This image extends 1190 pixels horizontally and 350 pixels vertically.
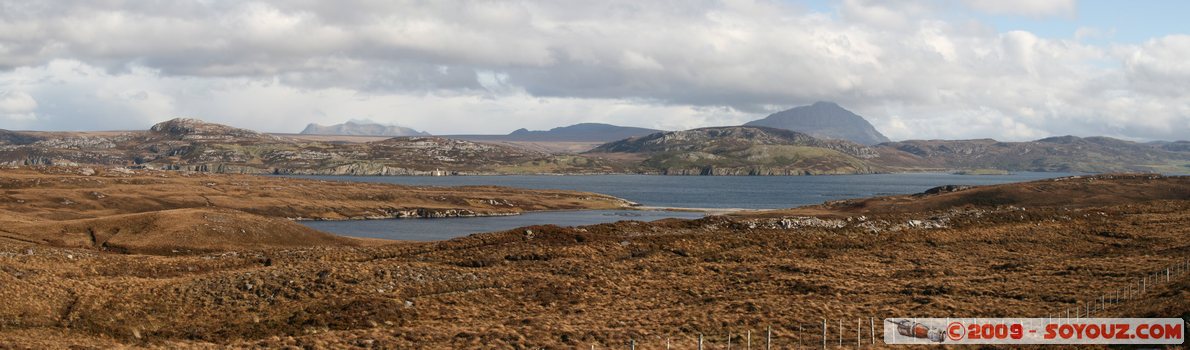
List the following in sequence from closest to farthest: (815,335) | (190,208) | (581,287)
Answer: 1. (815,335)
2. (581,287)
3. (190,208)

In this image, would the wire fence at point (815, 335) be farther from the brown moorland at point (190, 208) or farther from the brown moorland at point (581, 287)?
the brown moorland at point (190, 208)

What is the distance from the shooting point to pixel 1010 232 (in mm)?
53938

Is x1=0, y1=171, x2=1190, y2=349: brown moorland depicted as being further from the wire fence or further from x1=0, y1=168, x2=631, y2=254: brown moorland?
x1=0, y1=168, x2=631, y2=254: brown moorland

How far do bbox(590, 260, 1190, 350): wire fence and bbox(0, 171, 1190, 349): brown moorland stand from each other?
0.68ft

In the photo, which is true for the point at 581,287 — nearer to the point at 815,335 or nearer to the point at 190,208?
the point at 815,335

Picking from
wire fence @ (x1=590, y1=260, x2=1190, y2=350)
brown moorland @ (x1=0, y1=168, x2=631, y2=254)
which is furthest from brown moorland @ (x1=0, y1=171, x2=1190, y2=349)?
brown moorland @ (x1=0, y1=168, x2=631, y2=254)

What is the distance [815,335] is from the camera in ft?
84.8

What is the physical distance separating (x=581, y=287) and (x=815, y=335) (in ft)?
42.0

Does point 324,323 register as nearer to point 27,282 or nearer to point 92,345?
point 92,345

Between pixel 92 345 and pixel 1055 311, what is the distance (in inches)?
1285

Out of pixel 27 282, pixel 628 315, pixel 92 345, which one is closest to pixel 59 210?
pixel 27 282

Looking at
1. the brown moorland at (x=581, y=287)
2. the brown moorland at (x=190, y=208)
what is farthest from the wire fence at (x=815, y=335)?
the brown moorland at (x=190, y=208)

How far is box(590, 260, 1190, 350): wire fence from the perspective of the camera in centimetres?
2412

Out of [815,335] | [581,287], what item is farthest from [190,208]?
[815,335]
